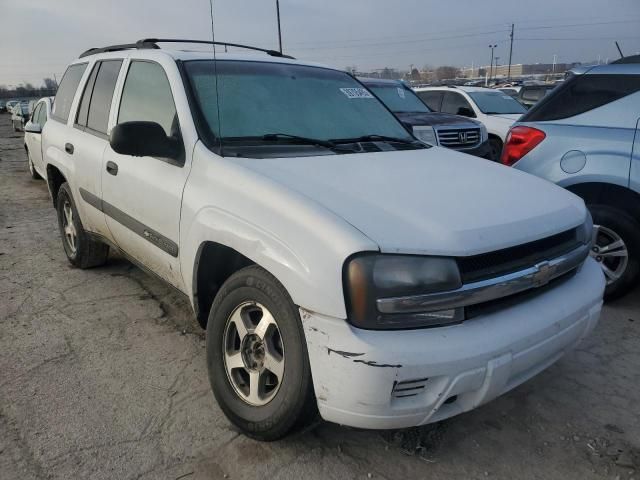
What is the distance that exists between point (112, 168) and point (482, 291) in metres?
2.46

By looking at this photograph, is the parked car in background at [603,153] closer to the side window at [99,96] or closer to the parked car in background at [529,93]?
the side window at [99,96]

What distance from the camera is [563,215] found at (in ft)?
7.84

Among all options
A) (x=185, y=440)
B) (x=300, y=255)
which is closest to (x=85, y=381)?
(x=185, y=440)

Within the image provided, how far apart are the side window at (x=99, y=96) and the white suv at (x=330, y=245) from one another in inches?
8.1

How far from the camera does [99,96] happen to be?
3838mm

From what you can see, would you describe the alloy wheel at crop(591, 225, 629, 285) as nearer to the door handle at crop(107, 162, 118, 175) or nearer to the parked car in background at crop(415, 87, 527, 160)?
the door handle at crop(107, 162, 118, 175)

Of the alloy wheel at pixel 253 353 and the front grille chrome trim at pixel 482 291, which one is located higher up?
the front grille chrome trim at pixel 482 291

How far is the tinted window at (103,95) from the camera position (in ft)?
11.9

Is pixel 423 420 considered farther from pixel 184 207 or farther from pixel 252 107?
pixel 252 107

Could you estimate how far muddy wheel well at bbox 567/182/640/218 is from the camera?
3801mm

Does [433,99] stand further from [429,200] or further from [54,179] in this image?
[429,200]

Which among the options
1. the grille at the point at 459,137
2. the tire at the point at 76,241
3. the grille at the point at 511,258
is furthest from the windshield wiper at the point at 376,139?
the grille at the point at 459,137

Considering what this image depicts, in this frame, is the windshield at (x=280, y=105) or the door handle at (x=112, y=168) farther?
the door handle at (x=112, y=168)

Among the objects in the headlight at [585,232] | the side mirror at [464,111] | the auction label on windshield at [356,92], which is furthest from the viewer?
the side mirror at [464,111]
